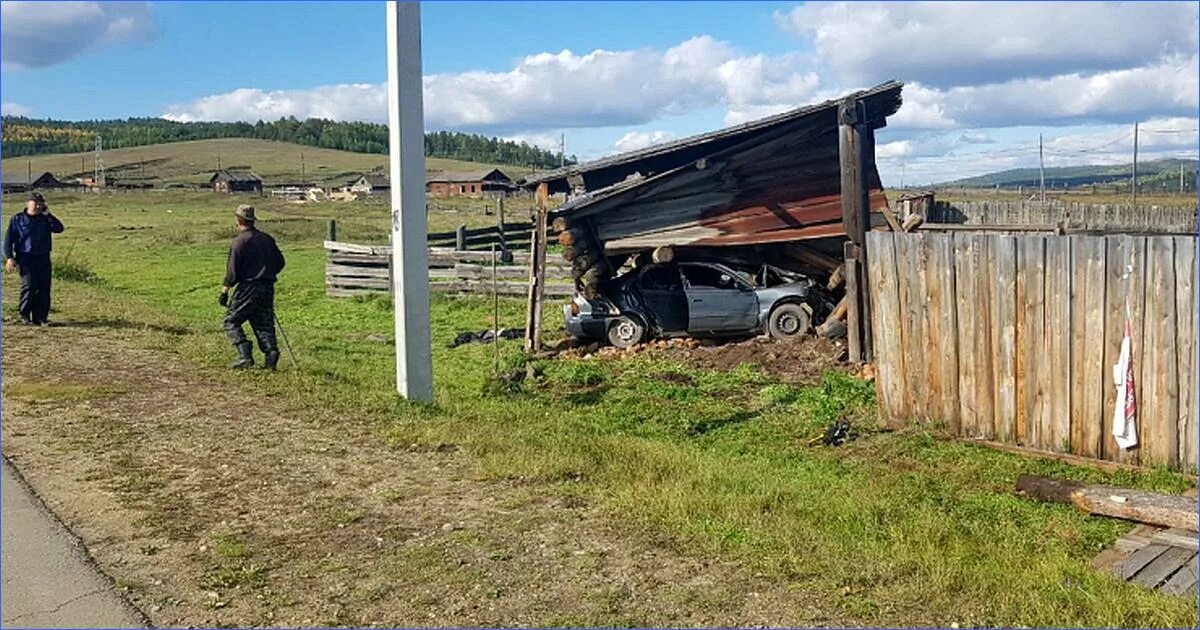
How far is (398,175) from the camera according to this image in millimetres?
9922

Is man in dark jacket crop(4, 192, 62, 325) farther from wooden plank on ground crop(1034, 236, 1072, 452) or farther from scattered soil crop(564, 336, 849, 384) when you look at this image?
wooden plank on ground crop(1034, 236, 1072, 452)

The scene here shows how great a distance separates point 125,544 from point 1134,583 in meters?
5.08

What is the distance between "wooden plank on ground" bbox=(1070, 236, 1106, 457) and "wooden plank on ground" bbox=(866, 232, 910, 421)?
1.65 m

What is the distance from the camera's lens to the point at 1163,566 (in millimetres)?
5605

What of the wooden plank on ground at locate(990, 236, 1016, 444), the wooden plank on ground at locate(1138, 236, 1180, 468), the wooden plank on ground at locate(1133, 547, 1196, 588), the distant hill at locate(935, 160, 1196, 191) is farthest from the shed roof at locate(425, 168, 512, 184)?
the wooden plank on ground at locate(1133, 547, 1196, 588)

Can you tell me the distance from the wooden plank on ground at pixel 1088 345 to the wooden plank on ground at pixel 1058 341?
0.18 feet

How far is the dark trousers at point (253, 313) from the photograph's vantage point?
11.4m

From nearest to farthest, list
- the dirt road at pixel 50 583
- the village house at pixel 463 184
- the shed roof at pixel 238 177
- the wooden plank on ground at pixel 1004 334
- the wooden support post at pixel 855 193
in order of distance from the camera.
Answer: the dirt road at pixel 50 583 → the wooden plank on ground at pixel 1004 334 → the wooden support post at pixel 855 193 → the village house at pixel 463 184 → the shed roof at pixel 238 177

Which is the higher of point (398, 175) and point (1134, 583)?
point (398, 175)

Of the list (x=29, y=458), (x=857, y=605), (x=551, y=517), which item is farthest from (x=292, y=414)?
(x=857, y=605)

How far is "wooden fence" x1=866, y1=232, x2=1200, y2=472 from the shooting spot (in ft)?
26.9

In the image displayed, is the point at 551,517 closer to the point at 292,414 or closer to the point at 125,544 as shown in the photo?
the point at 125,544

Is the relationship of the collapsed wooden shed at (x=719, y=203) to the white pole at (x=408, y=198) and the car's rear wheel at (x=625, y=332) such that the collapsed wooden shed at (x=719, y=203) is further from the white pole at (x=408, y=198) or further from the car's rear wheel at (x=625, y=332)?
the white pole at (x=408, y=198)

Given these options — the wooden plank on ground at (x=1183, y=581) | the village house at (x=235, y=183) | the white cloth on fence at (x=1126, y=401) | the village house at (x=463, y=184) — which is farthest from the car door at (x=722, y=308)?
the village house at (x=235, y=183)
